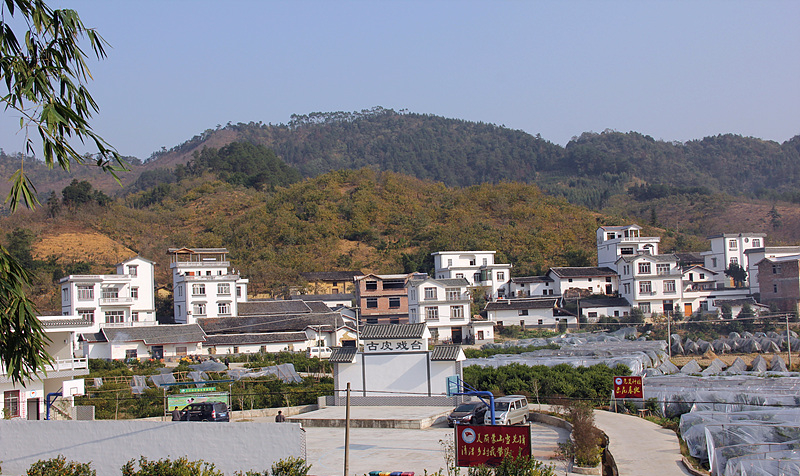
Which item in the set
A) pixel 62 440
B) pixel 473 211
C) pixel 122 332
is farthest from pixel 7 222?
pixel 62 440

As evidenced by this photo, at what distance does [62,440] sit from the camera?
14133mm

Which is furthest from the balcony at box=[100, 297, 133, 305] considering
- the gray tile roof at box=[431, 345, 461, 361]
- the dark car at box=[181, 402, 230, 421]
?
the gray tile roof at box=[431, 345, 461, 361]

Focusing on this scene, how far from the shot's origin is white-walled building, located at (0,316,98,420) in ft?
62.8

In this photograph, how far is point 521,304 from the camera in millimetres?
47375

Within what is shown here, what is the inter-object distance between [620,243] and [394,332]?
34073 mm

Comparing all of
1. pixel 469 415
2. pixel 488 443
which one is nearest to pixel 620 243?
pixel 469 415

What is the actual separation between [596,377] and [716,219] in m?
76.8

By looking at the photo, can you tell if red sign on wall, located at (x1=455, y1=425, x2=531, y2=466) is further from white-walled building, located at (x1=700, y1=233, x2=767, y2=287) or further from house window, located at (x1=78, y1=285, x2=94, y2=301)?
white-walled building, located at (x1=700, y1=233, x2=767, y2=287)

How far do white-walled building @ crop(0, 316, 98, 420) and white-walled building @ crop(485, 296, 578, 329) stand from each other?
94.2 ft

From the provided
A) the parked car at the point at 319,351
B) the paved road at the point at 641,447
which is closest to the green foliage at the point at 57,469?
the paved road at the point at 641,447

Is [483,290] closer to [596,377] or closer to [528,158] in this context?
[596,377]

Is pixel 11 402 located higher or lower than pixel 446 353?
lower

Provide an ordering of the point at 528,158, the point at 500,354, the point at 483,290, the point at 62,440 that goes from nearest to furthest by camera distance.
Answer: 1. the point at 62,440
2. the point at 500,354
3. the point at 483,290
4. the point at 528,158

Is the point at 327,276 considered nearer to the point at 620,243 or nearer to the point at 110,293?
the point at 110,293
